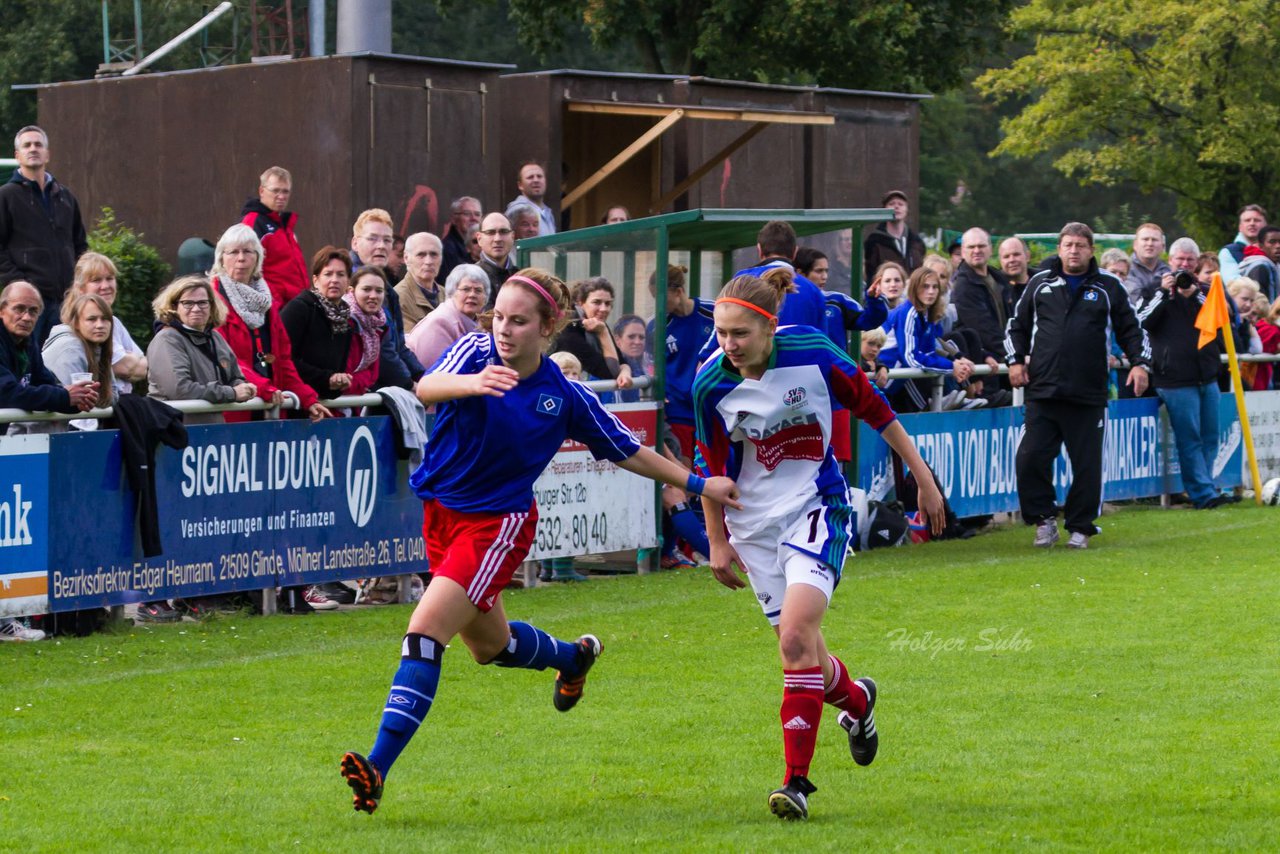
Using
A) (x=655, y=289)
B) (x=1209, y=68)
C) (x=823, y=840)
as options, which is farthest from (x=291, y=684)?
(x=1209, y=68)

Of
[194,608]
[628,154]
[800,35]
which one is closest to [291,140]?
[628,154]

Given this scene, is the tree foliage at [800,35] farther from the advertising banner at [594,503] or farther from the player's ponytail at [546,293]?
the player's ponytail at [546,293]

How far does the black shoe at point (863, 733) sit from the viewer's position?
24.1 feet

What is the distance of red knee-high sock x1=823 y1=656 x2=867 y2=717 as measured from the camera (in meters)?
7.17

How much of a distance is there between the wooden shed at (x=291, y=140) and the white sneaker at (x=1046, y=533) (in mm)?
6803

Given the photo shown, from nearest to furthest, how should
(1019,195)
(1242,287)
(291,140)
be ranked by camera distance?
1. (291,140)
2. (1242,287)
3. (1019,195)

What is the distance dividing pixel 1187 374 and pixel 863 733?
1212 centimetres

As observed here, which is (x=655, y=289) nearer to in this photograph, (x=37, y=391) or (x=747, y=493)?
(x=37, y=391)

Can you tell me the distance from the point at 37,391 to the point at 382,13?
1311cm

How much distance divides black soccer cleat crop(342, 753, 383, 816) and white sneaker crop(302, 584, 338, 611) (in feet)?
19.7

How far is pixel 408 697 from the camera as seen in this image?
6.60 metres

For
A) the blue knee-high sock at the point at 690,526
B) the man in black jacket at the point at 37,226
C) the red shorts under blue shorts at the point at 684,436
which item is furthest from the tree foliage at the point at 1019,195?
the man in black jacket at the point at 37,226

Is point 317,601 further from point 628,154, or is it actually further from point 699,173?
point 699,173

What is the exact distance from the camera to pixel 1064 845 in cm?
612
